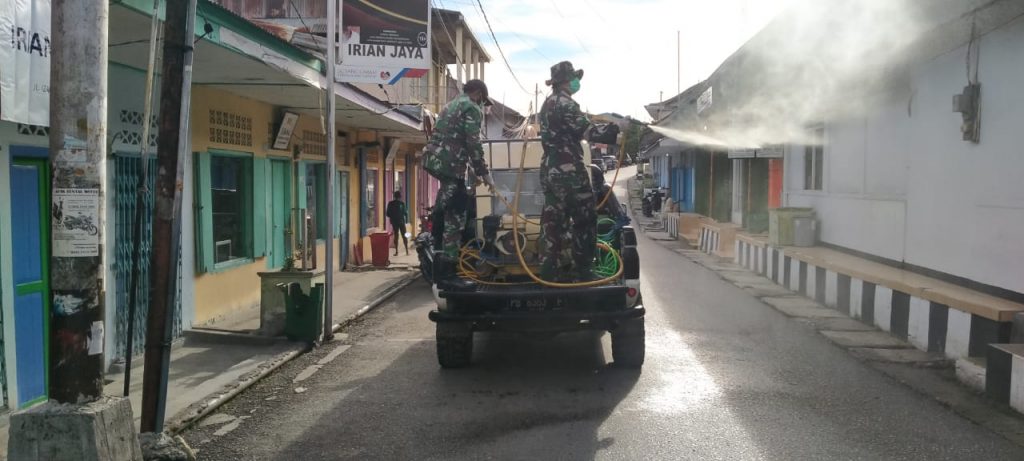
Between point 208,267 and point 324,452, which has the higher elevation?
point 208,267

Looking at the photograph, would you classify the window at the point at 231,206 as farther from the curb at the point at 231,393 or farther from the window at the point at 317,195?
the window at the point at 317,195

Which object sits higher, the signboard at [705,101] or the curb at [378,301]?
the signboard at [705,101]

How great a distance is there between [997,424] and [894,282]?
3336 mm

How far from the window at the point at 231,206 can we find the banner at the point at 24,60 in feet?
16.8

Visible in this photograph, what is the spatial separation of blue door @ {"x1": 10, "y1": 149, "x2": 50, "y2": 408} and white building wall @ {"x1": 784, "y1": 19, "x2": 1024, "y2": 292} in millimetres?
8327

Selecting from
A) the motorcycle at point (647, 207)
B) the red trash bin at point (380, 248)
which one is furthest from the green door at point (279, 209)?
the motorcycle at point (647, 207)

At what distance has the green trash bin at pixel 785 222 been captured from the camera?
12.9m

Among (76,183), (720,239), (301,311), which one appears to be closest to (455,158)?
(301,311)

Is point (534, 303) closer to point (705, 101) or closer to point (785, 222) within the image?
point (785, 222)

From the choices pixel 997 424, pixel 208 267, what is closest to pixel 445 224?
pixel 208 267

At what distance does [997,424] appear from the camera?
18.0 feet

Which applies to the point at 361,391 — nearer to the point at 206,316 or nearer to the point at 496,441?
the point at 496,441

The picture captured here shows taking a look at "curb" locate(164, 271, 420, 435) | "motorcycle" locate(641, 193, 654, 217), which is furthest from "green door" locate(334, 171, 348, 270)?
"motorcycle" locate(641, 193, 654, 217)

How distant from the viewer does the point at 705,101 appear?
55.8 ft
